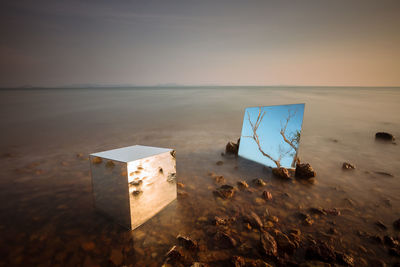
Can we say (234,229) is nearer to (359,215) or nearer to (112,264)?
(112,264)

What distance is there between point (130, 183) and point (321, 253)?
176 centimetres

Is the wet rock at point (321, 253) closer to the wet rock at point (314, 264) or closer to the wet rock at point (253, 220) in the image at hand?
the wet rock at point (314, 264)

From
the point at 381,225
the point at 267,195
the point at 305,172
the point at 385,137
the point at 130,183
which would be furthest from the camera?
the point at 385,137

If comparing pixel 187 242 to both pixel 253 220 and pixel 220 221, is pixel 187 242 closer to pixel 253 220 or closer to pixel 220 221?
pixel 220 221

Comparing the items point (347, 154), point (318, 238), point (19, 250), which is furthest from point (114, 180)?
point (347, 154)

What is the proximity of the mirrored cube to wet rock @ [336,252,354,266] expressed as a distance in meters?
1.72

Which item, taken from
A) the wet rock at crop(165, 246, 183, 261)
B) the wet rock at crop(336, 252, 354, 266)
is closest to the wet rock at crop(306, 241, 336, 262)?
the wet rock at crop(336, 252, 354, 266)

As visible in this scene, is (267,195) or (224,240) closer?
(224,240)

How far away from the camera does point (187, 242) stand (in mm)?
1719

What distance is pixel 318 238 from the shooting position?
1819 mm

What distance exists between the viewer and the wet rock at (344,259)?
5.04ft

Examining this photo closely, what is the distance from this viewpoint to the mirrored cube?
1.90 m

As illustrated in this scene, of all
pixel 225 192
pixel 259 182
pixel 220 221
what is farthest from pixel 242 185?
pixel 220 221

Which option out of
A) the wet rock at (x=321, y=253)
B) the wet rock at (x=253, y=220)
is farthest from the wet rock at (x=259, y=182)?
the wet rock at (x=321, y=253)
